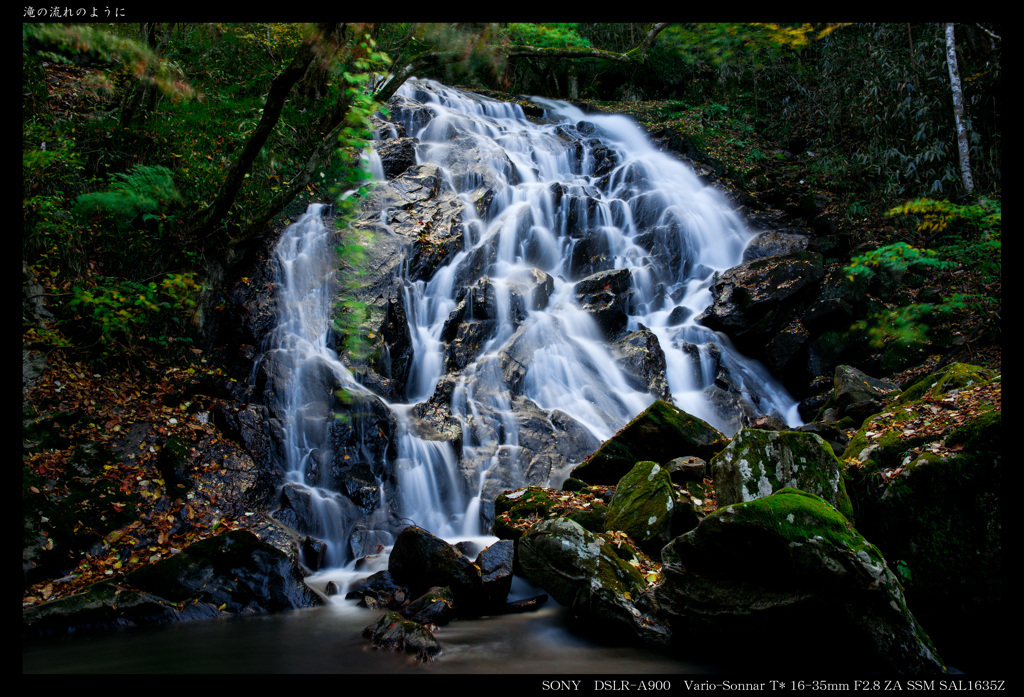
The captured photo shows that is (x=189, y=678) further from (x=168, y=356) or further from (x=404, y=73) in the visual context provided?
(x=404, y=73)

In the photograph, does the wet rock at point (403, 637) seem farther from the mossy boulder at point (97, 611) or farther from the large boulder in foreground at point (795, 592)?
the large boulder in foreground at point (795, 592)

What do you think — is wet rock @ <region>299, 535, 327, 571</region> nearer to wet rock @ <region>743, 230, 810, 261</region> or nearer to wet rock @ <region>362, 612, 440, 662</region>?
wet rock @ <region>362, 612, 440, 662</region>

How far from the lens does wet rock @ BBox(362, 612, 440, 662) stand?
13.6ft

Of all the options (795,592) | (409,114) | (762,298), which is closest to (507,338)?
(762,298)

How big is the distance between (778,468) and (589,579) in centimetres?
207

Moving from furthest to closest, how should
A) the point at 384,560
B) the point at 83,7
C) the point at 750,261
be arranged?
the point at 750,261 < the point at 384,560 < the point at 83,7

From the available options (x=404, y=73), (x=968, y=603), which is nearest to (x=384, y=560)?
(x=968, y=603)

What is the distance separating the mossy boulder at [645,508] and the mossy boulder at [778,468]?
0.56 metres

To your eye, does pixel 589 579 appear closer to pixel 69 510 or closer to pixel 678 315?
pixel 69 510

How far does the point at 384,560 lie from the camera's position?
20.9 ft

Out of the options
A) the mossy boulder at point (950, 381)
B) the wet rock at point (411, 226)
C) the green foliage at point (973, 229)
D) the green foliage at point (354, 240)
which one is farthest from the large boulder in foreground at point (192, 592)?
the green foliage at point (973, 229)

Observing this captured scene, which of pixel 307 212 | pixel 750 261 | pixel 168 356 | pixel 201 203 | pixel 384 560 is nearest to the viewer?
pixel 384 560

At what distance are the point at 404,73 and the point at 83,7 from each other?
213 inches

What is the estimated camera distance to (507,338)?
10711mm
